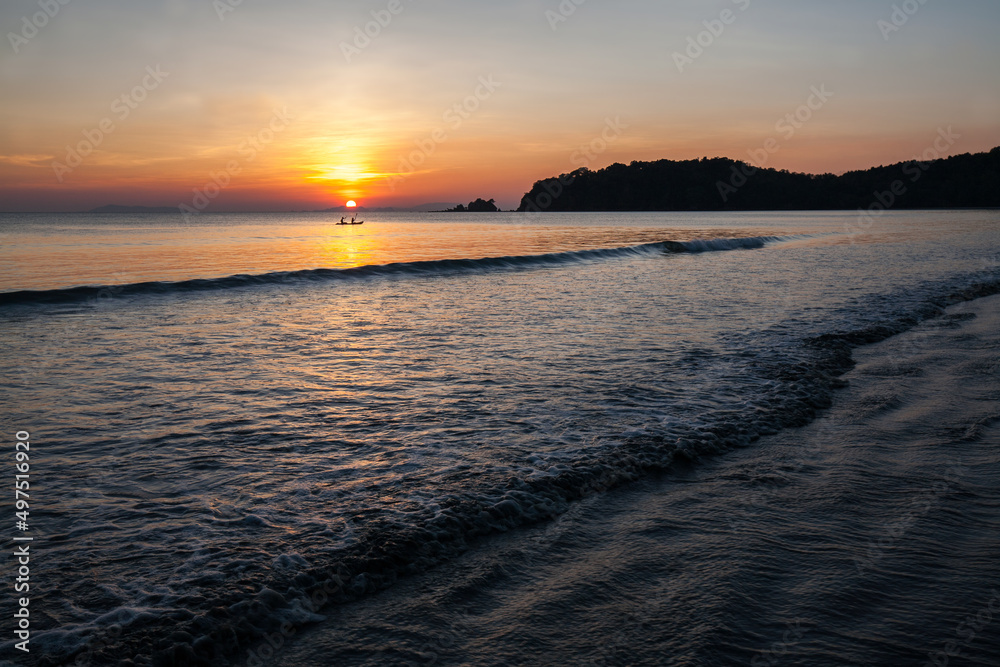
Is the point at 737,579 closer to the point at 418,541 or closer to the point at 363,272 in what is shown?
the point at 418,541

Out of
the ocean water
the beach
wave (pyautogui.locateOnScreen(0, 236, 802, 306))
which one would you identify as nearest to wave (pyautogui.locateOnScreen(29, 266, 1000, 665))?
the ocean water

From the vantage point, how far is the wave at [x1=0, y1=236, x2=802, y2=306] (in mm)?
18516

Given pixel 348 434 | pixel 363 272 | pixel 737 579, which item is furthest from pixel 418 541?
pixel 363 272

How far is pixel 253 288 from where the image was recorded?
21.8 metres

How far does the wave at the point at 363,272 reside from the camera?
60.7 feet

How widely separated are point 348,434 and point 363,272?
2098 cm

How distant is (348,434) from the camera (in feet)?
22.0

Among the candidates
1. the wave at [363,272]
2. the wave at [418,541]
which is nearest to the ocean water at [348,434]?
the wave at [418,541]

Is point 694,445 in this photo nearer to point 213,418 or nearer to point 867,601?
point 867,601

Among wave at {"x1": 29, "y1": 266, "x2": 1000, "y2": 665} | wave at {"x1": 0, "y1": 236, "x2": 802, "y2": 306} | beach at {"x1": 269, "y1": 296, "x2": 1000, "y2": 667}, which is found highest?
wave at {"x1": 0, "y1": 236, "x2": 802, "y2": 306}

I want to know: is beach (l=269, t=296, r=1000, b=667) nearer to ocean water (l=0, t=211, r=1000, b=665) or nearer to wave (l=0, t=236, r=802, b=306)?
ocean water (l=0, t=211, r=1000, b=665)

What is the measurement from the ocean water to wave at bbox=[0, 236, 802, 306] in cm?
103

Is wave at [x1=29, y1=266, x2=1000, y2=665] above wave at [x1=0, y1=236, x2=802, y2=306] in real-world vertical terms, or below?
below

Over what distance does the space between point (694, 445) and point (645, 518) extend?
1.72m
